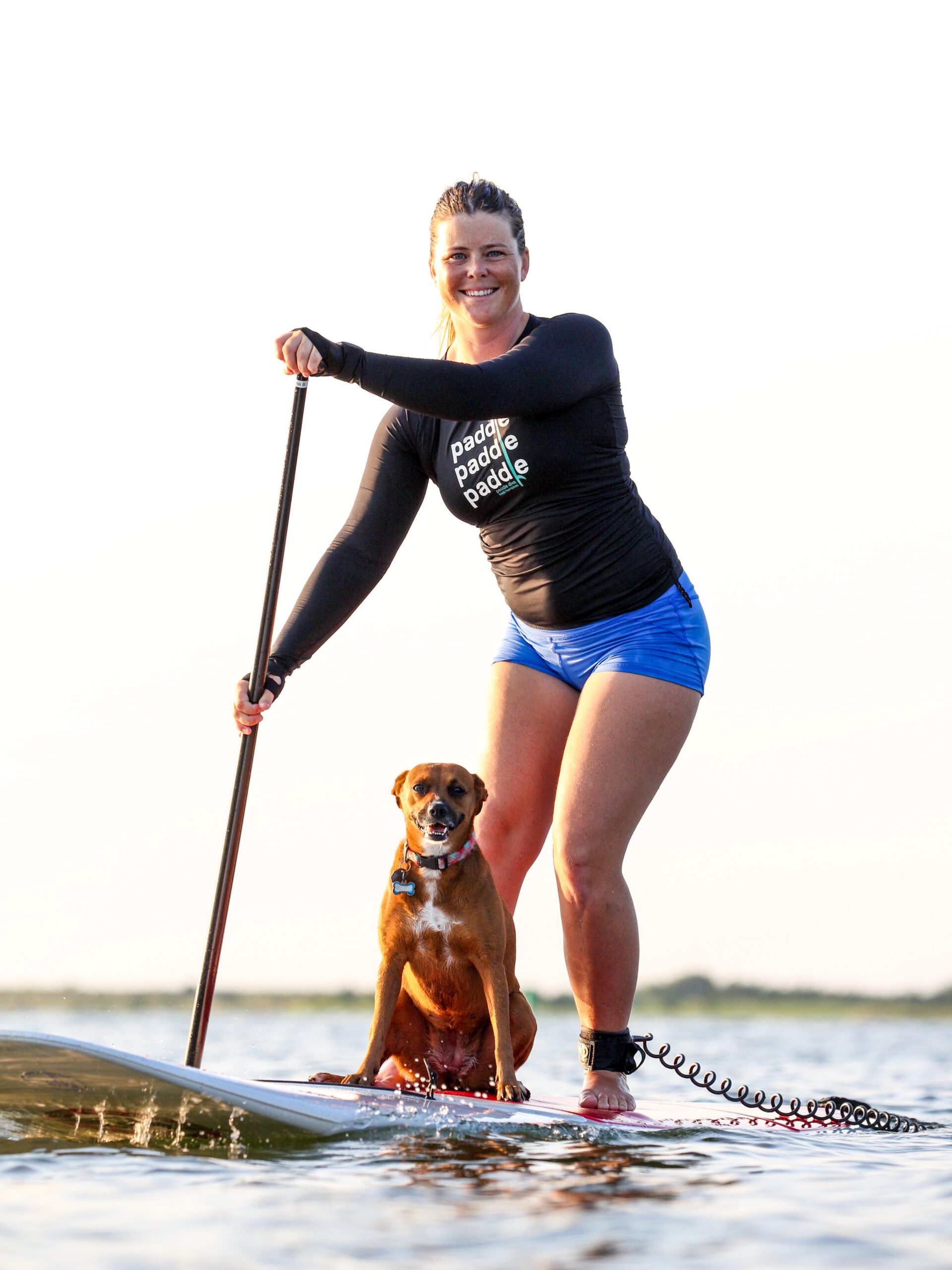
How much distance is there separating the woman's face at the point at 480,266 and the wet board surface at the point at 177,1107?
2095 millimetres

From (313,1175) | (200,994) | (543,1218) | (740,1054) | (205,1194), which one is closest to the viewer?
(543,1218)

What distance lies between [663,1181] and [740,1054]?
11603mm

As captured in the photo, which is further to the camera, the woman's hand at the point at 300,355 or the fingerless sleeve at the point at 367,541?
the fingerless sleeve at the point at 367,541

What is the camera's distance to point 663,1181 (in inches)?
122

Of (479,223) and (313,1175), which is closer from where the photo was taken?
(313,1175)

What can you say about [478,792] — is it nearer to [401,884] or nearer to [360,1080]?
[401,884]

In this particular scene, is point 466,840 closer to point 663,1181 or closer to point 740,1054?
point 663,1181

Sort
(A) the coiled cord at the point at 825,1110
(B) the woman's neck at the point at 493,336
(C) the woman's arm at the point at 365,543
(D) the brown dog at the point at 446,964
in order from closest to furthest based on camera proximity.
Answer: (D) the brown dog at the point at 446,964
(B) the woman's neck at the point at 493,336
(C) the woman's arm at the point at 365,543
(A) the coiled cord at the point at 825,1110

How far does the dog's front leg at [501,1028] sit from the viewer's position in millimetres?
3797

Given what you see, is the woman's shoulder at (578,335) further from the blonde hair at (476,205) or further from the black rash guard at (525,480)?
the blonde hair at (476,205)

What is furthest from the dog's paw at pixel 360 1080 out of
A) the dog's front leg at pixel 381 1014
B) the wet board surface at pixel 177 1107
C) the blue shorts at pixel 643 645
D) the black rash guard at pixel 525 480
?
the blue shorts at pixel 643 645

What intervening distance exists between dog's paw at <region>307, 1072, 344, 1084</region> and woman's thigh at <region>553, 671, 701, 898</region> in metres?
0.84

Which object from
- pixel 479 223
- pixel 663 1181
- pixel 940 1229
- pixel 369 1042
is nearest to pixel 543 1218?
pixel 663 1181

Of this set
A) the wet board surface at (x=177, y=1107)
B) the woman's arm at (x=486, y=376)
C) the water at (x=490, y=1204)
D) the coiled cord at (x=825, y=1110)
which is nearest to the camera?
the water at (x=490, y=1204)
